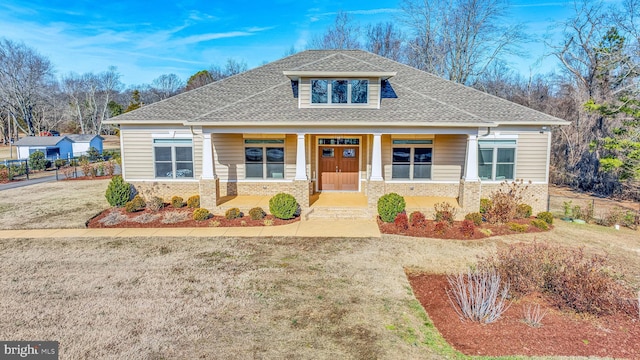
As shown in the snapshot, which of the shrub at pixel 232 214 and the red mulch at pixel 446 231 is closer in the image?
the red mulch at pixel 446 231

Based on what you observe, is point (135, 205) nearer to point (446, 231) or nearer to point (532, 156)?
point (446, 231)

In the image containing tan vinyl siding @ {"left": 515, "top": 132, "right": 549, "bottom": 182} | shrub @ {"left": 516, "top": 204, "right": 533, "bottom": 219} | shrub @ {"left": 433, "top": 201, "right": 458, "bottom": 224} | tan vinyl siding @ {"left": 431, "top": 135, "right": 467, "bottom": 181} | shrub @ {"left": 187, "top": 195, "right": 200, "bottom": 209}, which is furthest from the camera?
tan vinyl siding @ {"left": 431, "top": 135, "right": 467, "bottom": 181}

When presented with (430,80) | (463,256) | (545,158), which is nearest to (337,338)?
(463,256)

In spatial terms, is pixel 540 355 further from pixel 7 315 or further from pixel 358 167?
pixel 358 167

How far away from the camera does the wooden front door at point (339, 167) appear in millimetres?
16156

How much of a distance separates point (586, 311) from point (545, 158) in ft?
34.2

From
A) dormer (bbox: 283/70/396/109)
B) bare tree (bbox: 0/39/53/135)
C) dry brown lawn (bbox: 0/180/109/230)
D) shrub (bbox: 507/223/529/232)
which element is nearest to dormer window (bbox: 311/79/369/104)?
dormer (bbox: 283/70/396/109)

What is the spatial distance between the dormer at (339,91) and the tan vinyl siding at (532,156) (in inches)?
265

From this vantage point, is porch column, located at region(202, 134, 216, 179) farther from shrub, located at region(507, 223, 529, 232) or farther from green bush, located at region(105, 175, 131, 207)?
shrub, located at region(507, 223, 529, 232)

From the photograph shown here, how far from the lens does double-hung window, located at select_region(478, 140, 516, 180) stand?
1493cm

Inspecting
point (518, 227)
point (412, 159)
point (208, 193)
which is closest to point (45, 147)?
point (208, 193)

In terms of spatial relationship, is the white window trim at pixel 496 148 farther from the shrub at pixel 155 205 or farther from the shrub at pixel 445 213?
the shrub at pixel 155 205

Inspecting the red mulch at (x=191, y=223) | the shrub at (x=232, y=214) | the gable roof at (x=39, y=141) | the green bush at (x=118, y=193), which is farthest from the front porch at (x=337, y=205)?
the gable roof at (x=39, y=141)

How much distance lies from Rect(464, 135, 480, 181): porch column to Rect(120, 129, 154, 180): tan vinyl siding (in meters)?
13.8
